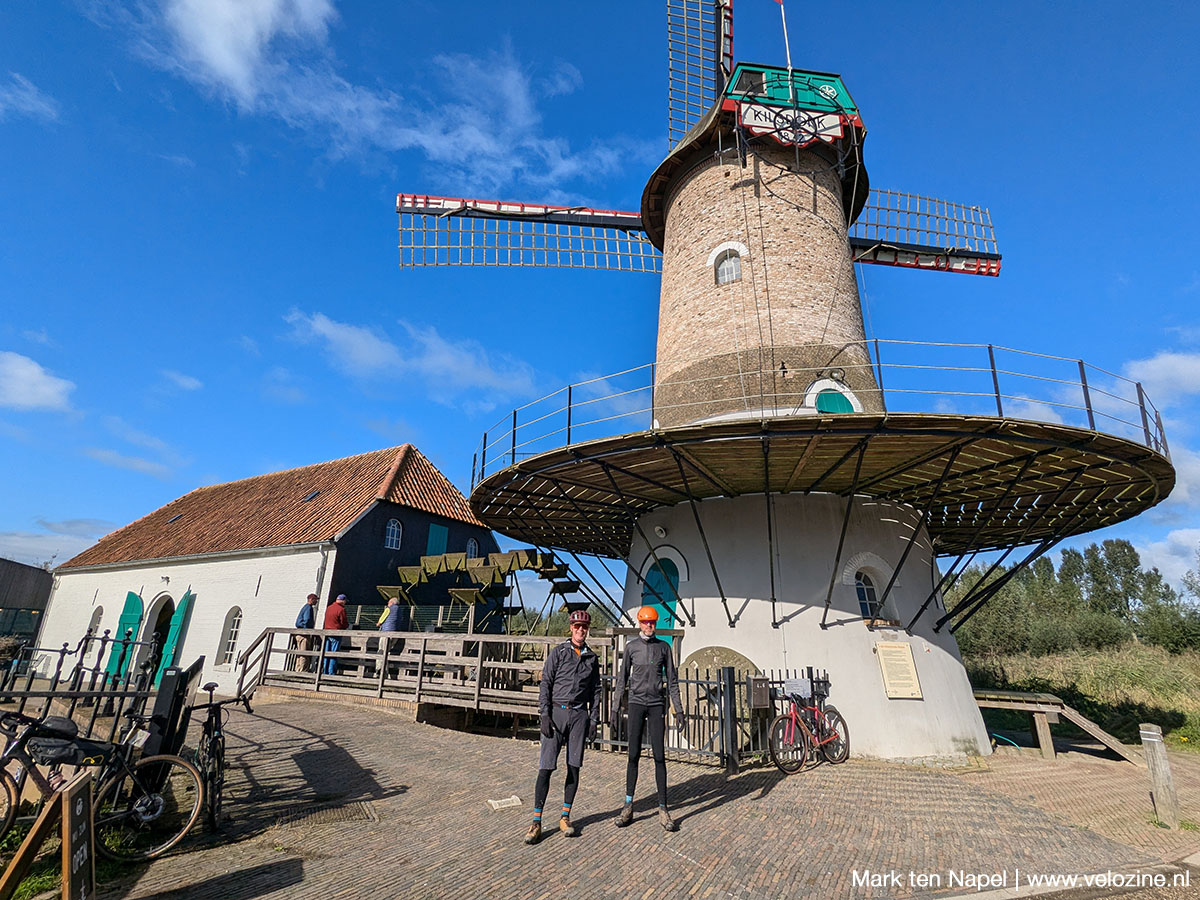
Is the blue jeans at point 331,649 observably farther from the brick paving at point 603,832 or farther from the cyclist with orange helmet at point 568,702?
the cyclist with orange helmet at point 568,702

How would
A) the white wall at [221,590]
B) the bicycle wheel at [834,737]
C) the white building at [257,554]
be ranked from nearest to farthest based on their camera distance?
1. the bicycle wheel at [834,737]
2. the white wall at [221,590]
3. the white building at [257,554]

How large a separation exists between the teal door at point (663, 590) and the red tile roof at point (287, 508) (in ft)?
27.8

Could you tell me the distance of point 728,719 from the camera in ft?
27.0

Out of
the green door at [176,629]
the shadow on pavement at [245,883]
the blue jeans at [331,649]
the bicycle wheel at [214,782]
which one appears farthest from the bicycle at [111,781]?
the green door at [176,629]

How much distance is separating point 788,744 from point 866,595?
4.05 metres

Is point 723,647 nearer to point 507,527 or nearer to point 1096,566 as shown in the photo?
point 507,527

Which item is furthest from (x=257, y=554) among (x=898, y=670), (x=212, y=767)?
(x=898, y=670)

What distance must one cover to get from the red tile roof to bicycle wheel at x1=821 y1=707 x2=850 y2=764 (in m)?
12.8

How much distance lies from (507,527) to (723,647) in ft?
18.4

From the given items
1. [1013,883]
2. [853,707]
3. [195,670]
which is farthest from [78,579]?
[1013,883]

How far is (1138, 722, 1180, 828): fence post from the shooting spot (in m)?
7.02

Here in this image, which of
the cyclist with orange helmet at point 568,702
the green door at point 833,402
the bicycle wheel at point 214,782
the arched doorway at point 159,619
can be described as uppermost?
the green door at point 833,402

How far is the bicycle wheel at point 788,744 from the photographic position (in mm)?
8164

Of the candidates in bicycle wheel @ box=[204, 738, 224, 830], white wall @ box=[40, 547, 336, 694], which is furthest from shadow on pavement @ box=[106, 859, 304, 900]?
white wall @ box=[40, 547, 336, 694]
